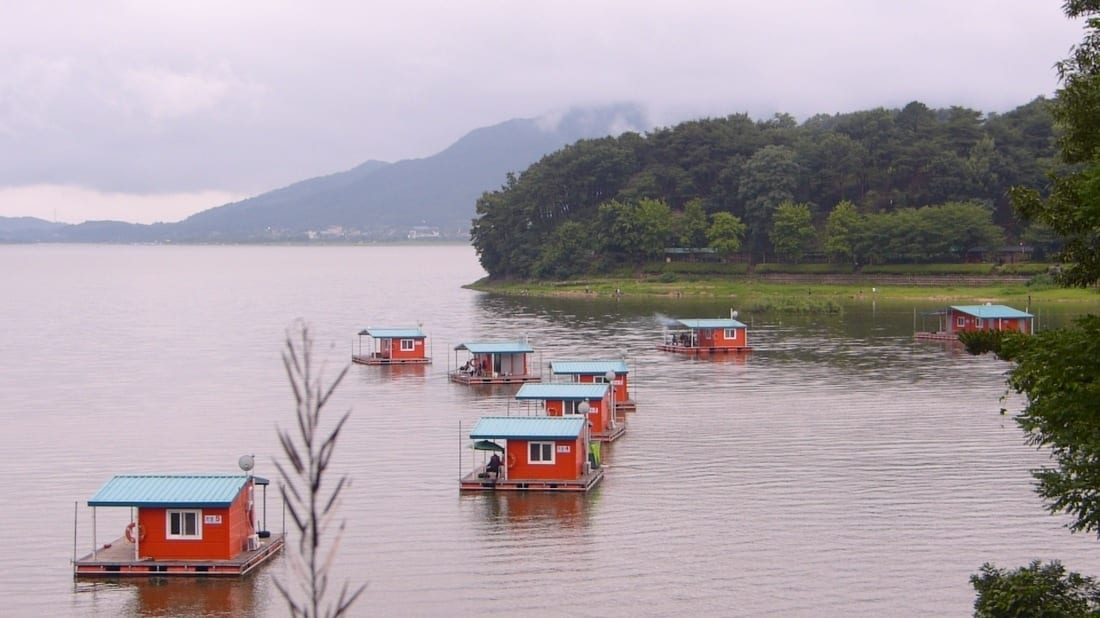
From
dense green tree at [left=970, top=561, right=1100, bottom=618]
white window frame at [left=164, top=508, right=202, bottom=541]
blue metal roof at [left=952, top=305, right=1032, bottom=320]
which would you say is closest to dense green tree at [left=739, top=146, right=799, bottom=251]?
blue metal roof at [left=952, top=305, right=1032, bottom=320]

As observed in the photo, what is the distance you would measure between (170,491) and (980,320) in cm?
6590

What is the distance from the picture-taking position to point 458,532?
123 feet

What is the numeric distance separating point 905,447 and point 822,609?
20024 millimetres

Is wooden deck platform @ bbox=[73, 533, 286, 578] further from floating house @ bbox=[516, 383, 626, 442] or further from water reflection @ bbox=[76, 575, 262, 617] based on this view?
floating house @ bbox=[516, 383, 626, 442]

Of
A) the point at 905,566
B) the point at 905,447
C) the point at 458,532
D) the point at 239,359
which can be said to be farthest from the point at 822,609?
the point at 239,359

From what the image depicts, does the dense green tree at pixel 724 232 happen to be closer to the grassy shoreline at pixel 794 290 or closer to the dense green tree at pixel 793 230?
the grassy shoreline at pixel 794 290

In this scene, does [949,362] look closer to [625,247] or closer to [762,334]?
[762,334]

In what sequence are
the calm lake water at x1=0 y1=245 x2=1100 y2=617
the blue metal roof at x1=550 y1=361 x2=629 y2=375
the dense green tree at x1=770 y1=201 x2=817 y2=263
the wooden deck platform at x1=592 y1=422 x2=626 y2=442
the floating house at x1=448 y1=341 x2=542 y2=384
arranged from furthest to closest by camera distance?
the dense green tree at x1=770 y1=201 x2=817 y2=263, the floating house at x1=448 y1=341 x2=542 y2=384, the blue metal roof at x1=550 y1=361 x2=629 y2=375, the wooden deck platform at x1=592 y1=422 x2=626 y2=442, the calm lake water at x1=0 y1=245 x2=1100 y2=617

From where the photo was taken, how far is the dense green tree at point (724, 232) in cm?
14725

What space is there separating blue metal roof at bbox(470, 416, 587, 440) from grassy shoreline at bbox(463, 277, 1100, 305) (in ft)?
273

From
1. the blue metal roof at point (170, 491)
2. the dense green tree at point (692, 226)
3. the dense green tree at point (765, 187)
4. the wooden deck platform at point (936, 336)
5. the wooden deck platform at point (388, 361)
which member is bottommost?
the wooden deck platform at point (388, 361)

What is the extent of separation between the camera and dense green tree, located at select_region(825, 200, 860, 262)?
5477 inches

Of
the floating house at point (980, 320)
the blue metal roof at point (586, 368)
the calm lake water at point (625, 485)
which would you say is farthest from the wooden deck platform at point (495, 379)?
the floating house at point (980, 320)

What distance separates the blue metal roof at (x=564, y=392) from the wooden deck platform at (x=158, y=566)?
18.0 metres
